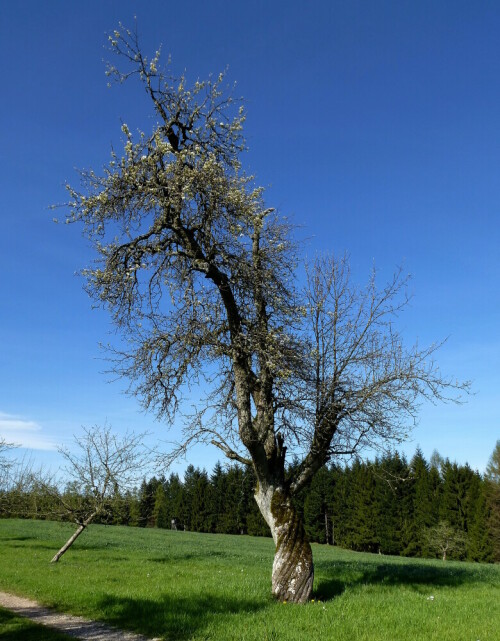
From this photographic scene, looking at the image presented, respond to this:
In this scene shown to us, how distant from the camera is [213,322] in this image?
1366cm

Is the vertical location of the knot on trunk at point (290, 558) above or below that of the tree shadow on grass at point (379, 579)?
above

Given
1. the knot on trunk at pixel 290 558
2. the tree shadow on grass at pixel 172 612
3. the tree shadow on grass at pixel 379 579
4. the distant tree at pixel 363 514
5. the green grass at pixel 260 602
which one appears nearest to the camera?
the green grass at pixel 260 602

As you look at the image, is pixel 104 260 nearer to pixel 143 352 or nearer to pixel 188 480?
pixel 143 352

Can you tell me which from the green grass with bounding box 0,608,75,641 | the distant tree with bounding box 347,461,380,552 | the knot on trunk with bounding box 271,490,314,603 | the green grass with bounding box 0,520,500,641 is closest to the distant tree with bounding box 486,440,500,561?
the distant tree with bounding box 347,461,380,552

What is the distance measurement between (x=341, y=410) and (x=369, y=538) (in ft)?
210

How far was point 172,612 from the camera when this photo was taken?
420 inches

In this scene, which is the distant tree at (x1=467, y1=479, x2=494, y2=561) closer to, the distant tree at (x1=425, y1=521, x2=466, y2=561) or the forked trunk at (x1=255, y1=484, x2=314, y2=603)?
the distant tree at (x1=425, y1=521, x2=466, y2=561)

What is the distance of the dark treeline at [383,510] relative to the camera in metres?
59.0

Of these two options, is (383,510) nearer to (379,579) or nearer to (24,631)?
Result: (379,579)

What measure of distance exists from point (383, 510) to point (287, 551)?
206 feet

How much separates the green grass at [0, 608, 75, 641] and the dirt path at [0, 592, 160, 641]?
0.92ft

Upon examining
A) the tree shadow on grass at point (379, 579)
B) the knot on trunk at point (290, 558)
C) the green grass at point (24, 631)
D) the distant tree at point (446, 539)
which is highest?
the knot on trunk at point (290, 558)

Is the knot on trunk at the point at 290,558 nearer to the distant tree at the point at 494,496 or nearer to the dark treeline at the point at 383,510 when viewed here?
the dark treeline at the point at 383,510

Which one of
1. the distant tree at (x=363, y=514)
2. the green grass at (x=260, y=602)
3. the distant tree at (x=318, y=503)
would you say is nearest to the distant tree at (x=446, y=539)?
the distant tree at (x=363, y=514)
